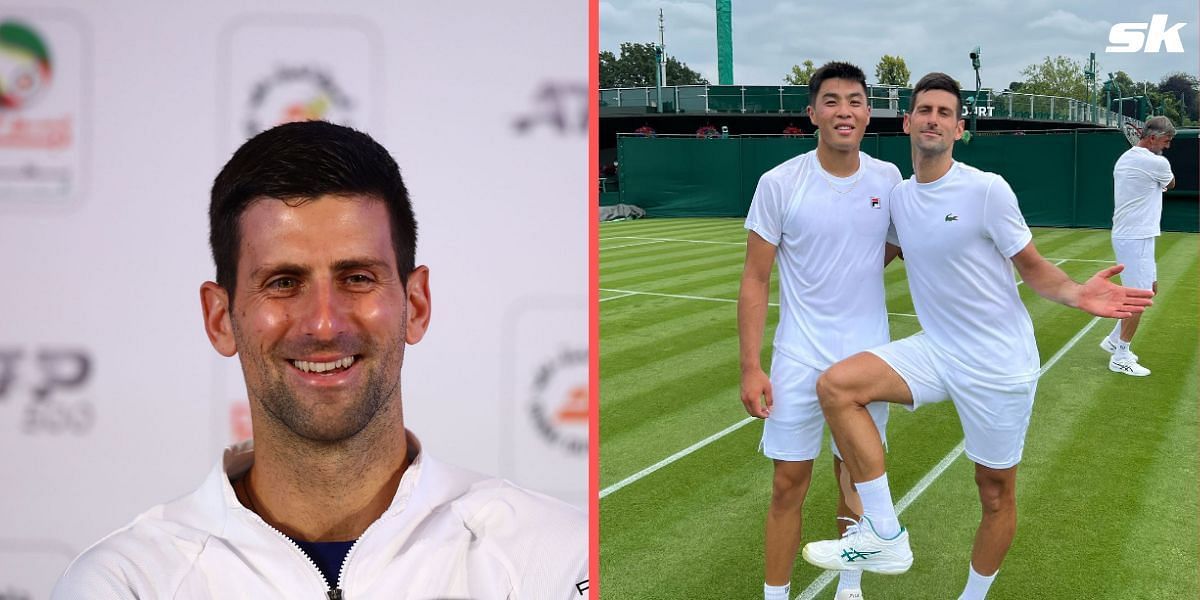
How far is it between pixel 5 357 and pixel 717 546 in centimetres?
231

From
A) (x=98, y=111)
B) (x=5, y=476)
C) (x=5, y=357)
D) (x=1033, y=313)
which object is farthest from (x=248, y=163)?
(x=1033, y=313)

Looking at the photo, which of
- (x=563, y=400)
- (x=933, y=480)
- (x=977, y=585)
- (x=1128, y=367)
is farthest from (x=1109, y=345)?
(x=563, y=400)

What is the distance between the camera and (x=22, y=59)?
257 cm

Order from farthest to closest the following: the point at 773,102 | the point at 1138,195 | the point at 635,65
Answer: the point at 635,65
the point at 773,102
the point at 1138,195

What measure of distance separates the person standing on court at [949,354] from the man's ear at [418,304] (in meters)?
1.05

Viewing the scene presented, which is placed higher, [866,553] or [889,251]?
[889,251]

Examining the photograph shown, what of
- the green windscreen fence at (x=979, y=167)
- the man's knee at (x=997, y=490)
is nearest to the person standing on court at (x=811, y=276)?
the man's knee at (x=997, y=490)

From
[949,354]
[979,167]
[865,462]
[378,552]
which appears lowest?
[378,552]

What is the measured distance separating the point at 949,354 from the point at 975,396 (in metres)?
0.13

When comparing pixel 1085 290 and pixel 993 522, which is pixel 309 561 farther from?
pixel 1085 290

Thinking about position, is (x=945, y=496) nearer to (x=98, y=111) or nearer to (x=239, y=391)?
(x=239, y=391)

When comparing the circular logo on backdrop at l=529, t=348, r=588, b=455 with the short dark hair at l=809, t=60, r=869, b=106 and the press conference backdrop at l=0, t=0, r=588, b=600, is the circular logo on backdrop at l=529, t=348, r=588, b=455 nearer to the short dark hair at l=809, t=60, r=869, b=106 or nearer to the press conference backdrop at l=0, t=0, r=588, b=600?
the press conference backdrop at l=0, t=0, r=588, b=600

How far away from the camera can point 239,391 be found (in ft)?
8.22

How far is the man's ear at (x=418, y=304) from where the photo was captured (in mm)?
2445
